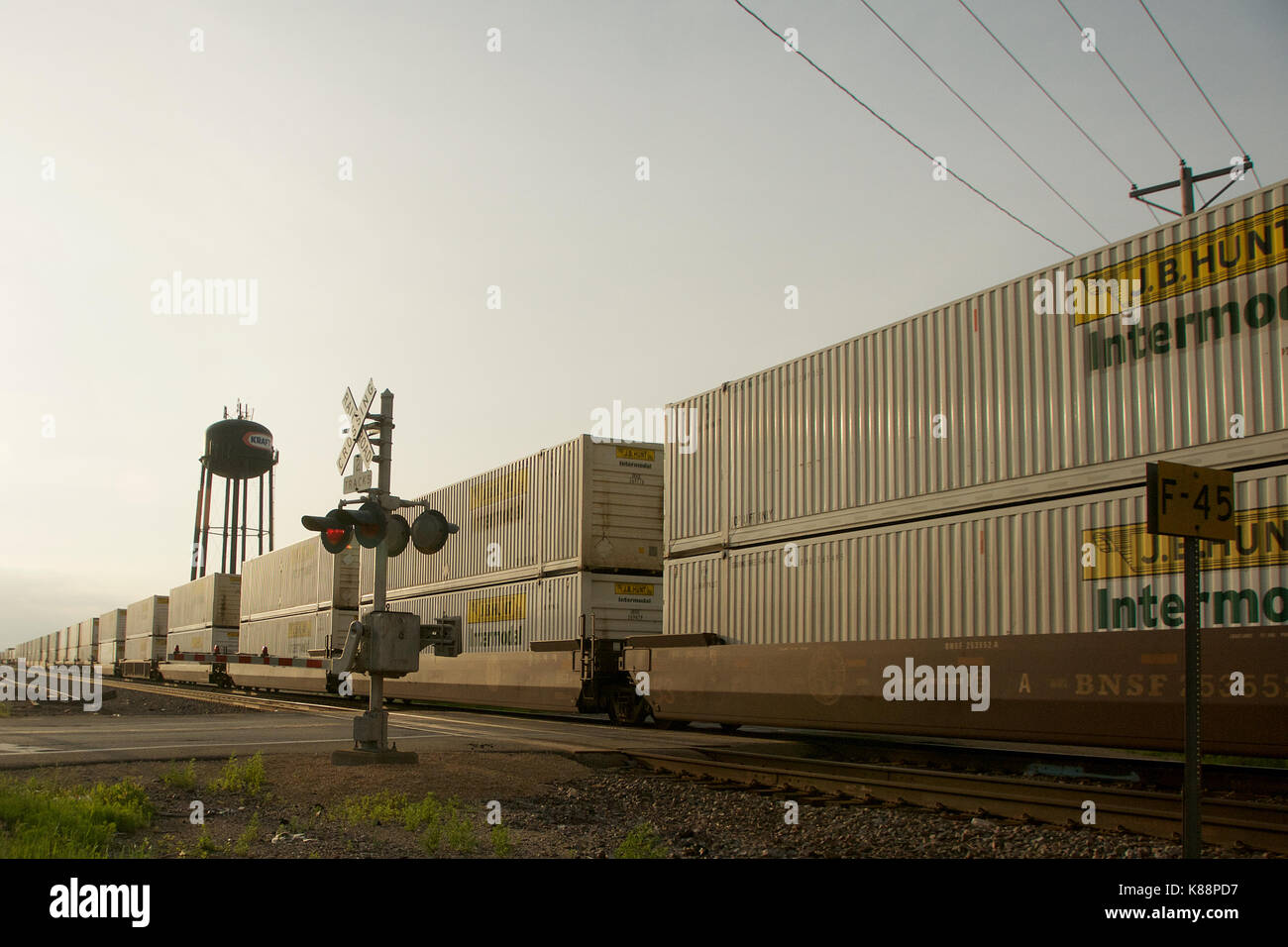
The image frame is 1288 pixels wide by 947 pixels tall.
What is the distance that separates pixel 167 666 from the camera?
43219mm

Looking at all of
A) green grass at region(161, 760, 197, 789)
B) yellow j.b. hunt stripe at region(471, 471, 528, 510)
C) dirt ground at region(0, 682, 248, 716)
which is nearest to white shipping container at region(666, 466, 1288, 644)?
yellow j.b. hunt stripe at region(471, 471, 528, 510)

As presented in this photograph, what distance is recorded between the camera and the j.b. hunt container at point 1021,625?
8.59m

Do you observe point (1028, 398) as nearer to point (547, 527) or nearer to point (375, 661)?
point (375, 661)

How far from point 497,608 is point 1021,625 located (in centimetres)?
1364

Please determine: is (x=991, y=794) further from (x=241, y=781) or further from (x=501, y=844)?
(x=241, y=781)

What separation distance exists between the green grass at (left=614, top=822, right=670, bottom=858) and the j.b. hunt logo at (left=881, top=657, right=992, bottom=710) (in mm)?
5084

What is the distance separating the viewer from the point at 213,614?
44188 millimetres

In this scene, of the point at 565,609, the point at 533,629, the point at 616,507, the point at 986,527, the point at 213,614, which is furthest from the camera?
the point at 213,614

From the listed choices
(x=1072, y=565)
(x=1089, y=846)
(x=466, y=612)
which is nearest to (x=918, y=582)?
(x=1072, y=565)

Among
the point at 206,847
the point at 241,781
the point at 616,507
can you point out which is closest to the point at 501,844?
the point at 206,847

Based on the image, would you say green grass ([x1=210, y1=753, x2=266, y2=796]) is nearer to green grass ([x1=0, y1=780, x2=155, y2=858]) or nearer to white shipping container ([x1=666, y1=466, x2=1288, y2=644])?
green grass ([x1=0, y1=780, x2=155, y2=858])

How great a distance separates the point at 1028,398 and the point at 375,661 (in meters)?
7.93
